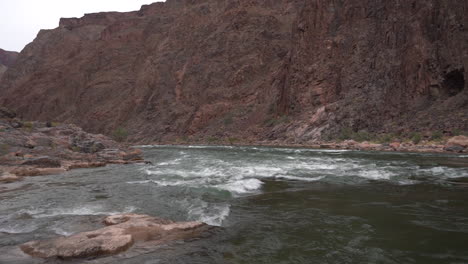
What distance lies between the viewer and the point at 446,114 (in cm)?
3294

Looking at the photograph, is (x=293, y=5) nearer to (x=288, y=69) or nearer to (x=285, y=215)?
(x=288, y=69)

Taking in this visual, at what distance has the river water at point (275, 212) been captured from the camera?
5695mm

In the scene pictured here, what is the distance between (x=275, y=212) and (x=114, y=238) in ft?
13.1

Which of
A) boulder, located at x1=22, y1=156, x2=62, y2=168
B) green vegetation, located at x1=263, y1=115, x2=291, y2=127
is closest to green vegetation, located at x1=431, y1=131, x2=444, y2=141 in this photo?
green vegetation, located at x1=263, y1=115, x2=291, y2=127

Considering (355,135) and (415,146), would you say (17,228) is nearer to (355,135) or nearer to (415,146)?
(415,146)

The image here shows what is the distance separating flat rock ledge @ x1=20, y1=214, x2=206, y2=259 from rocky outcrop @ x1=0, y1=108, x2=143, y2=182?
1114 cm

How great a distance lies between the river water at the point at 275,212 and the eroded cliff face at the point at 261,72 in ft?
79.7

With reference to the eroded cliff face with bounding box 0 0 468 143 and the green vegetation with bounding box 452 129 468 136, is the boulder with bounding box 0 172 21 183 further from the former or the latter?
the eroded cliff face with bounding box 0 0 468 143

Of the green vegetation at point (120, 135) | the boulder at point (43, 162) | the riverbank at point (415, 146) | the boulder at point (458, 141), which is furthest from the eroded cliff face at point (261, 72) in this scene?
the boulder at point (43, 162)

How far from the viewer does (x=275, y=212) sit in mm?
8578

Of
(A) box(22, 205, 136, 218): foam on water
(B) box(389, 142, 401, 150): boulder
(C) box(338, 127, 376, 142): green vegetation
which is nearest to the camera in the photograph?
(A) box(22, 205, 136, 218): foam on water

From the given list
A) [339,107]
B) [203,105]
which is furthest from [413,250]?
[203,105]

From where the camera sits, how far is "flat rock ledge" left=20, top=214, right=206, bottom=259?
18.1ft

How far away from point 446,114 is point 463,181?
23706 mm
